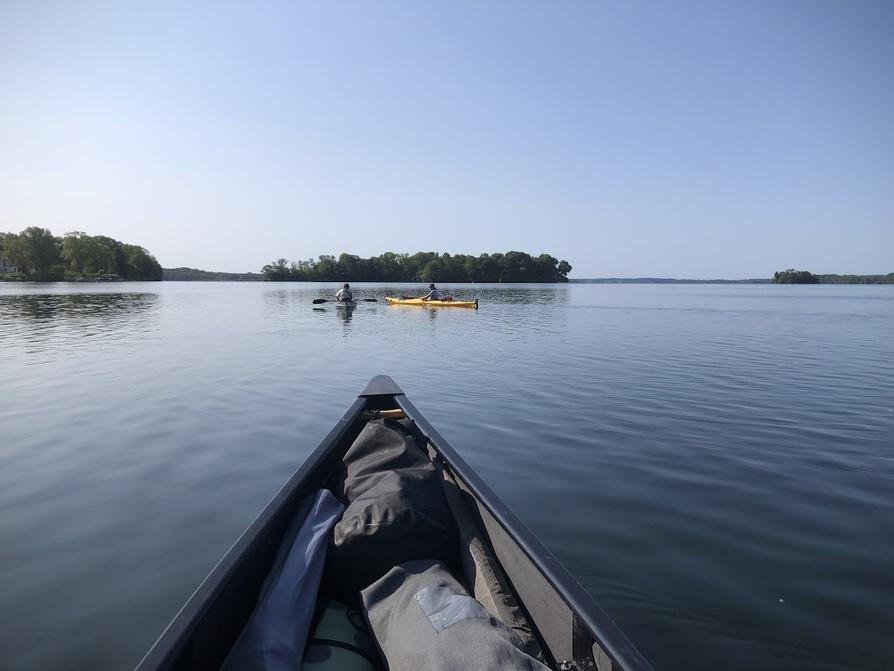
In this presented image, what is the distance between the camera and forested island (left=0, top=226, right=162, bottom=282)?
96812mm

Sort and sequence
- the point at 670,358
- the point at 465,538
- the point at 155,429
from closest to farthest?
1. the point at 465,538
2. the point at 155,429
3. the point at 670,358

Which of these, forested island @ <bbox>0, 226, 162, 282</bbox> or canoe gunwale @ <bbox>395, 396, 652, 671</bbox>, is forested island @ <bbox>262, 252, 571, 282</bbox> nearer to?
forested island @ <bbox>0, 226, 162, 282</bbox>

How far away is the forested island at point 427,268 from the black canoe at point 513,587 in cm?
13767

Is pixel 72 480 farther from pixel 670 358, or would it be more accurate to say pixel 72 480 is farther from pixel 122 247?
pixel 122 247

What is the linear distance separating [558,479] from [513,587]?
10.4ft

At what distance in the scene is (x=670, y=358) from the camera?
14453mm

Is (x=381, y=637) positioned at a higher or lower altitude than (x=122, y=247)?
lower

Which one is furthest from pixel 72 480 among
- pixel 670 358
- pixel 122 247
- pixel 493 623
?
pixel 122 247

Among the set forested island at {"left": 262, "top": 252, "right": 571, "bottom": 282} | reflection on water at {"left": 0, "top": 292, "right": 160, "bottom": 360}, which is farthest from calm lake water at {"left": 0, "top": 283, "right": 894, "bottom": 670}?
forested island at {"left": 262, "top": 252, "right": 571, "bottom": 282}

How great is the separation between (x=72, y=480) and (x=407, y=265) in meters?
143

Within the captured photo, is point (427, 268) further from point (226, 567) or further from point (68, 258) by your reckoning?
point (226, 567)

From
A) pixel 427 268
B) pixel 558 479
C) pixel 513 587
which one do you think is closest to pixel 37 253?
pixel 427 268

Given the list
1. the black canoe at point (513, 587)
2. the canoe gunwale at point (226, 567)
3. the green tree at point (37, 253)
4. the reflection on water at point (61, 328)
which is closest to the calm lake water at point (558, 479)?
the black canoe at point (513, 587)

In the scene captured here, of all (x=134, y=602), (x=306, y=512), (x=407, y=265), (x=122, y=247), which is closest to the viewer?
(x=306, y=512)
